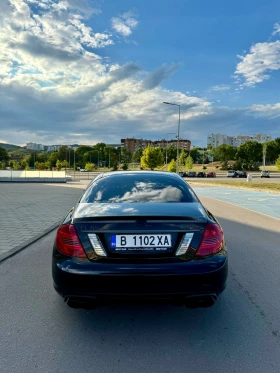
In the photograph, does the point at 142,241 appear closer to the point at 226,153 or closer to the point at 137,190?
the point at 137,190

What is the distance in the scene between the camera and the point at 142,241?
2.65 meters

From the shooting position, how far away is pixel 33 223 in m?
8.50

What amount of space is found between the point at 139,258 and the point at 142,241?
15cm

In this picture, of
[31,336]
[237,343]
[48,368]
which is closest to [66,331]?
[31,336]

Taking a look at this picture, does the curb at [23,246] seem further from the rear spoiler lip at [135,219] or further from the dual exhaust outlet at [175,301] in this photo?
the rear spoiler lip at [135,219]

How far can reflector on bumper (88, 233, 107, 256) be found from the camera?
264 centimetres

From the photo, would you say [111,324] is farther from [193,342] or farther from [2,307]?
[2,307]

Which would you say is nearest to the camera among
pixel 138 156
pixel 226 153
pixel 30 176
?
pixel 30 176

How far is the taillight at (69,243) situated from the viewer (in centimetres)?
268

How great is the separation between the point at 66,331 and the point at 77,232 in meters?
0.98

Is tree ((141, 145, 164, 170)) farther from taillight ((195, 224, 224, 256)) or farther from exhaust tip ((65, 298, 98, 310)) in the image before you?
exhaust tip ((65, 298, 98, 310))

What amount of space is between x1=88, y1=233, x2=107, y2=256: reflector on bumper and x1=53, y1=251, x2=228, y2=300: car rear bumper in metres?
0.11

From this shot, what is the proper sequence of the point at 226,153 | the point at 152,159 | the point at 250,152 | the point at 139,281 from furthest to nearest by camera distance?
1. the point at 226,153
2. the point at 250,152
3. the point at 152,159
4. the point at 139,281

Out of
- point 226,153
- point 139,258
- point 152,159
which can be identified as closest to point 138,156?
point 226,153
